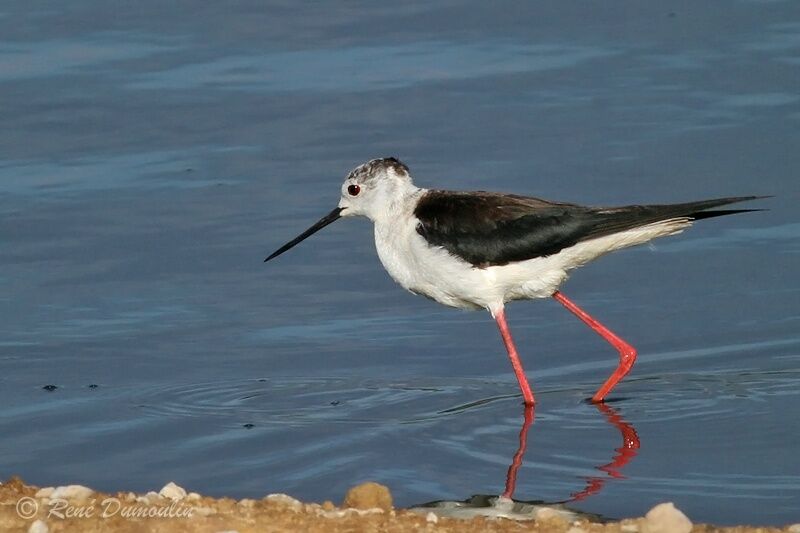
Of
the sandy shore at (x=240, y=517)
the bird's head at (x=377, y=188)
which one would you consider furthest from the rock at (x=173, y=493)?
the bird's head at (x=377, y=188)

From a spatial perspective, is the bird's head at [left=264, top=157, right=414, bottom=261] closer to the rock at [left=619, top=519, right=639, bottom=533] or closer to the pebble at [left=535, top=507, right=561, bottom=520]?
the pebble at [left=535, top=507, right=561, bottom=520]

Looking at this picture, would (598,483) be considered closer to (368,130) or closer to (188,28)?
(368,130)

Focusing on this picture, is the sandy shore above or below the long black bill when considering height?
below

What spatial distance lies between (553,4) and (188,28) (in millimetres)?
3264

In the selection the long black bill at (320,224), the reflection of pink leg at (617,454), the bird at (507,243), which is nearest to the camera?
the reflection of pink leg at (617,454)

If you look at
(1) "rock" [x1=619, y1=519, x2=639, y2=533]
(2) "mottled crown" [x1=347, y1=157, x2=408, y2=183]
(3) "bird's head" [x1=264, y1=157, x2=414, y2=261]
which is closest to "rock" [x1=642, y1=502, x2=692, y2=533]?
(1) "rock" [x1=619, y1=519, x2=639, y2=533]

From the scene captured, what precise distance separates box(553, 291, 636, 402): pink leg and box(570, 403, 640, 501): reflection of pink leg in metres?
0.16

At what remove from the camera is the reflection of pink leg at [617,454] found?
22.4ft

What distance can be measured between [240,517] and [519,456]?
2088mm

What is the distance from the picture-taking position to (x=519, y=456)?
288 inches

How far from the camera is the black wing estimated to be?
802 centimetres

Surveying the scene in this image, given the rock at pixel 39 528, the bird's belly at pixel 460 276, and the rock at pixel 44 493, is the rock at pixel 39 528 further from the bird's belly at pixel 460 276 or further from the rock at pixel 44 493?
the bird's belly at pixel 460 276

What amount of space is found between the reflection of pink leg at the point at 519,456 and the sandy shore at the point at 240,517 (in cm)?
83

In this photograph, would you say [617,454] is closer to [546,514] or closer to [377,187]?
[546,514]
